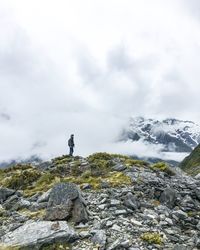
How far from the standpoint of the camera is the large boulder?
71.3 feet

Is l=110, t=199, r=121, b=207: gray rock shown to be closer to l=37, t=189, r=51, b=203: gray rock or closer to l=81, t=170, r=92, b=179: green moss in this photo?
l=37, t=189, r=51, b=203: gray rock

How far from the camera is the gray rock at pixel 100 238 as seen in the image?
19.5 m

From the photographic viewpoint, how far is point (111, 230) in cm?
2078

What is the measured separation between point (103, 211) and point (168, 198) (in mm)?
4260

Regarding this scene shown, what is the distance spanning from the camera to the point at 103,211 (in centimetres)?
2305

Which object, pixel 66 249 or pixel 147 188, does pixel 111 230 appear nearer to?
pixel 66 249

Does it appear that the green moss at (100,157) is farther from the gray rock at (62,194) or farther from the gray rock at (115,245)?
the gray rock at (115,245)

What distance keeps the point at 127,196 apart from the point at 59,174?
31.7ft

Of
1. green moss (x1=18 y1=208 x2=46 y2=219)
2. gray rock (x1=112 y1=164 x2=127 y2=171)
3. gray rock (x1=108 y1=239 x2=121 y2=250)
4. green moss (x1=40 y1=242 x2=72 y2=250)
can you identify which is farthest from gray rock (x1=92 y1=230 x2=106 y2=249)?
gray rock (x1=112 y1=164 x2=127 y2=171)

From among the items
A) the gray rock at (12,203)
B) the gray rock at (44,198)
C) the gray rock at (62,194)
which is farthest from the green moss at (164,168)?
the gray rock at (62,194)

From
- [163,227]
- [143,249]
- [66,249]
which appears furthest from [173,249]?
[66,249]

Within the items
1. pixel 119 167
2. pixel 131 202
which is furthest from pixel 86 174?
pixel 131 202

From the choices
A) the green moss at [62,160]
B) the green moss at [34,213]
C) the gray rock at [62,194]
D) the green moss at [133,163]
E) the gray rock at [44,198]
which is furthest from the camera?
the green moss at [62,160]

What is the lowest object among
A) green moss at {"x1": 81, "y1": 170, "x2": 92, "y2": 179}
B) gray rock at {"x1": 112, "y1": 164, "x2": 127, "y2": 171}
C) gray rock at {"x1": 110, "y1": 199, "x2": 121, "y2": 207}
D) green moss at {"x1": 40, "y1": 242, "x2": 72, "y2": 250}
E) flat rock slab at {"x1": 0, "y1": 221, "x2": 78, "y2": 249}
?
green moss at {"x1": 40, "y1": 242, "x2": 72, "y2": 250}
